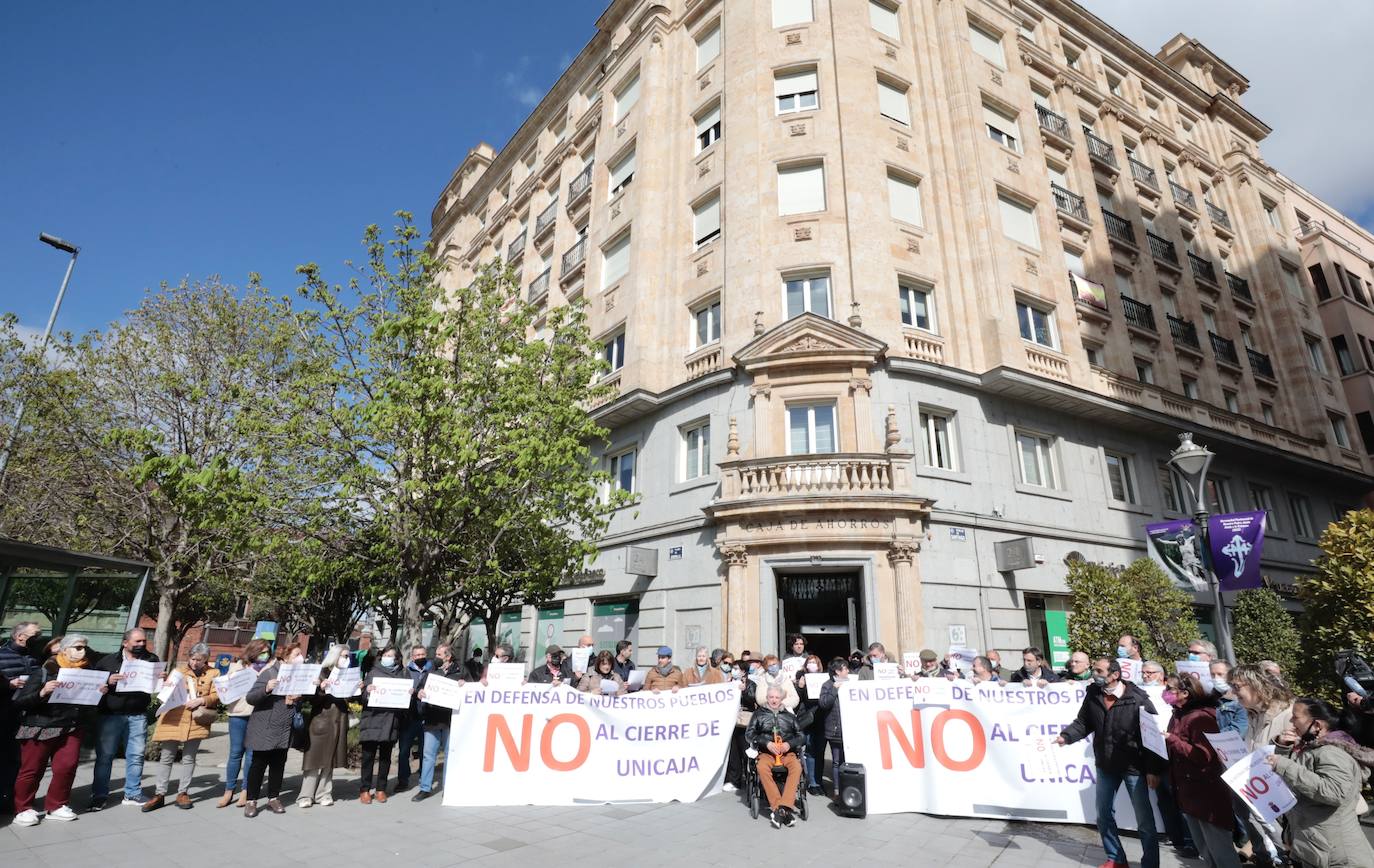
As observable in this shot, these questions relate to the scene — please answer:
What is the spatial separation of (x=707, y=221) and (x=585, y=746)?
50.2ft

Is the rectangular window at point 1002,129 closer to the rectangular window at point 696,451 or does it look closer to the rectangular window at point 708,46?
the rectangular window at point 708,46

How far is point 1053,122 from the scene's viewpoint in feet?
78.1

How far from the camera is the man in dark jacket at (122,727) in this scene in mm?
7902

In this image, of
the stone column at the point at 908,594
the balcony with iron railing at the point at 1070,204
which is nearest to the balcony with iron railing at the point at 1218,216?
the balcony with iron railing at the point at 1070,204

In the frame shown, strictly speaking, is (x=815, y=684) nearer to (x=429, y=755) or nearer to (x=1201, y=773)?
(x=1201, y=773)

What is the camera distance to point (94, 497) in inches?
704

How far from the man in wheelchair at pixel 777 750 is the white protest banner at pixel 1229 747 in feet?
13.9

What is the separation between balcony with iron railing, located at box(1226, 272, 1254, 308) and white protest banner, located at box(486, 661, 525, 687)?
31728 mm

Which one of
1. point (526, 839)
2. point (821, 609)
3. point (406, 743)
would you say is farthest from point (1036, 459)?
point (406, 743)

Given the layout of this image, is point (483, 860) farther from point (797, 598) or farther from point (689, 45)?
point (689, 45)

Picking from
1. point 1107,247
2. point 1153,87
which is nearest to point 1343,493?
point 1107,247

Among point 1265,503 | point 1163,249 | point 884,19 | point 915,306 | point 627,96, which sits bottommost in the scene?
point 1265,503

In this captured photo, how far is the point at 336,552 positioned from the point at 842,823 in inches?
418

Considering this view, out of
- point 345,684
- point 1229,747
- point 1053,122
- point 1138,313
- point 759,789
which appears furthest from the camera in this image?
point 1053,122
